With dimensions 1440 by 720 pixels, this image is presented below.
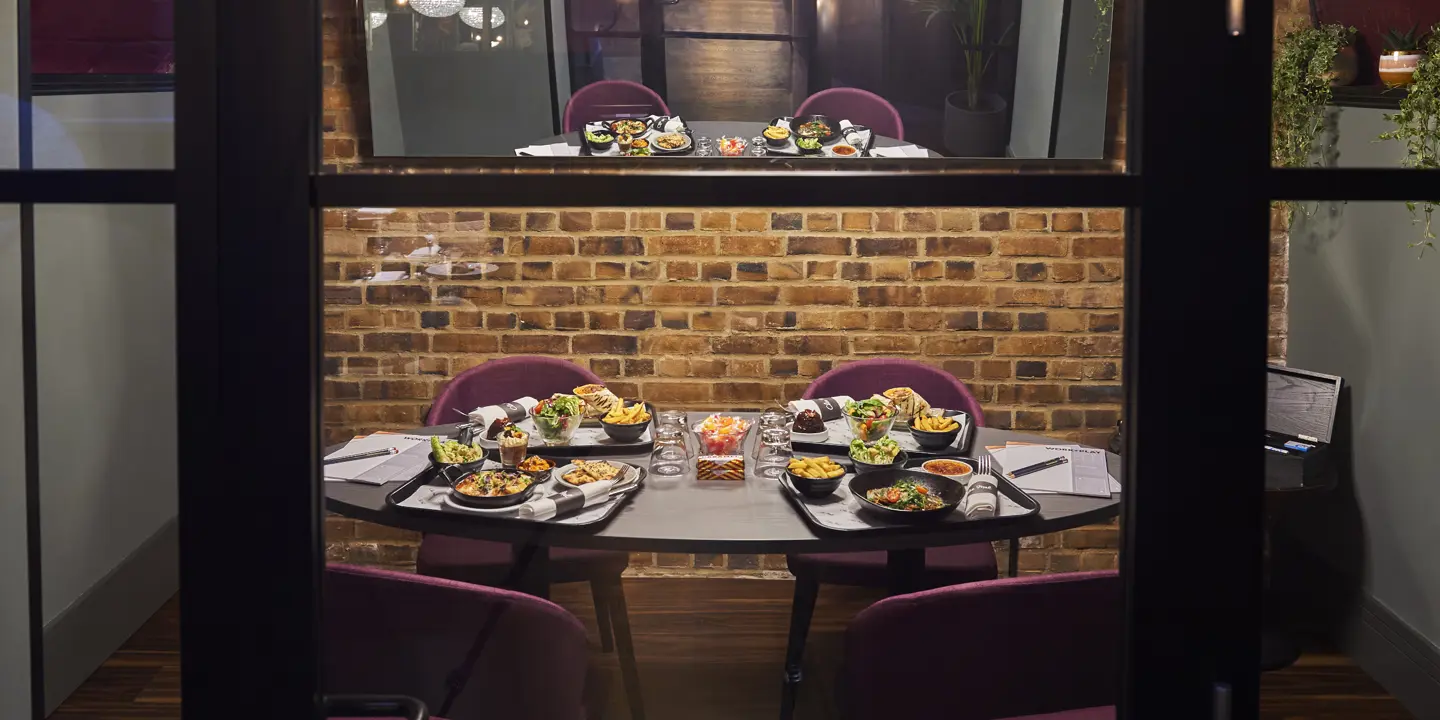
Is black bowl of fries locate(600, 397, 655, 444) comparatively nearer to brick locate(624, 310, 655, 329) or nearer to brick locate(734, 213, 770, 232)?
brick locate(624, 310, 655, 329)

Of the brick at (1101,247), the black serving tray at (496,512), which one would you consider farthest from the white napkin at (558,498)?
the brick at (1101,247)

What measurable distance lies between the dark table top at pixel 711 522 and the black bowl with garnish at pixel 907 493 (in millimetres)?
25

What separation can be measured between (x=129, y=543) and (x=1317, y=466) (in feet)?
2.81

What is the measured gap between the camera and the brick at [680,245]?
0.82 metres

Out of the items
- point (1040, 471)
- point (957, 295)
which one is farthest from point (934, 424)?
point (957, 295)

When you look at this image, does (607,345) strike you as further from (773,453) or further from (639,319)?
(773,453)

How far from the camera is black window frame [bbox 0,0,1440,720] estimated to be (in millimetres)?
618

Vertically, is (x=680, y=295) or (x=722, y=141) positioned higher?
(x=722, y=141)

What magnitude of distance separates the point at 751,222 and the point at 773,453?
2.48 feet

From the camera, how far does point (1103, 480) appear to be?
28.8 inches

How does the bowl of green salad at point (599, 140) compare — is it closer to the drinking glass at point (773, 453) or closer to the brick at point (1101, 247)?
the brick at point (1101, 247)

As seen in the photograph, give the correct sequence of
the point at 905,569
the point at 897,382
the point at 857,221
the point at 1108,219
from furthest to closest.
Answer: the point at 905,569, the point at 897,382, the point at 857,221, the point at 1108,219

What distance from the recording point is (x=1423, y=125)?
70cm

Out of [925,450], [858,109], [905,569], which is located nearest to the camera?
[858,109]
